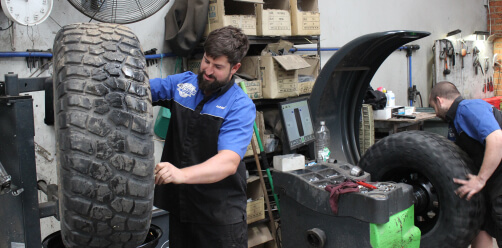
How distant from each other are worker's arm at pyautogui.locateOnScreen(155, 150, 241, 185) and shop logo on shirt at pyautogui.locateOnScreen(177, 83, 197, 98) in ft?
1.15

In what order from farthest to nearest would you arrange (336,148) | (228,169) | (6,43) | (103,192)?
(336,148)
(6,43)
(228,169)
(103,192)

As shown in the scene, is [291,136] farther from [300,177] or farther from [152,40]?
[152,40]

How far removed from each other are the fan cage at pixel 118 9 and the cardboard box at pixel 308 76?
1.32m

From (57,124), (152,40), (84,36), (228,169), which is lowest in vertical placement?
(228,169)

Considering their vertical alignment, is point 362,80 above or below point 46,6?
below

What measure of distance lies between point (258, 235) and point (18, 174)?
7.60ft

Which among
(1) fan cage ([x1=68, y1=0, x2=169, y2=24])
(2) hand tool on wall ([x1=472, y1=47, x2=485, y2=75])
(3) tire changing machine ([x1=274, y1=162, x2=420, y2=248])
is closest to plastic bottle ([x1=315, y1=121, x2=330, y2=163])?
(3) tire changing machine ([x1=274, y1=162, x2=420, y2=248])

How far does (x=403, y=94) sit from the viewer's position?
241 inches

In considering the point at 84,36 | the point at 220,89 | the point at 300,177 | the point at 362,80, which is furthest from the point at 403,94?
the point at 84,36

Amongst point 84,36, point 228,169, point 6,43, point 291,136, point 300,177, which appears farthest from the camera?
point 291,136

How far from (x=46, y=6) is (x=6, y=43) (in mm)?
416

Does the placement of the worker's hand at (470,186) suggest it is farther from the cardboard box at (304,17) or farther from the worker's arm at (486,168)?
the cardboard box at (304,17)

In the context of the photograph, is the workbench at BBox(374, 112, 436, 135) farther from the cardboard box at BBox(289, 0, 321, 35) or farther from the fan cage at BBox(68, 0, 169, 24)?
the fan cage at BBox(68, 0, 169, 24)

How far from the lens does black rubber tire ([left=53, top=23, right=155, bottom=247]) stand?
125 centimetres
